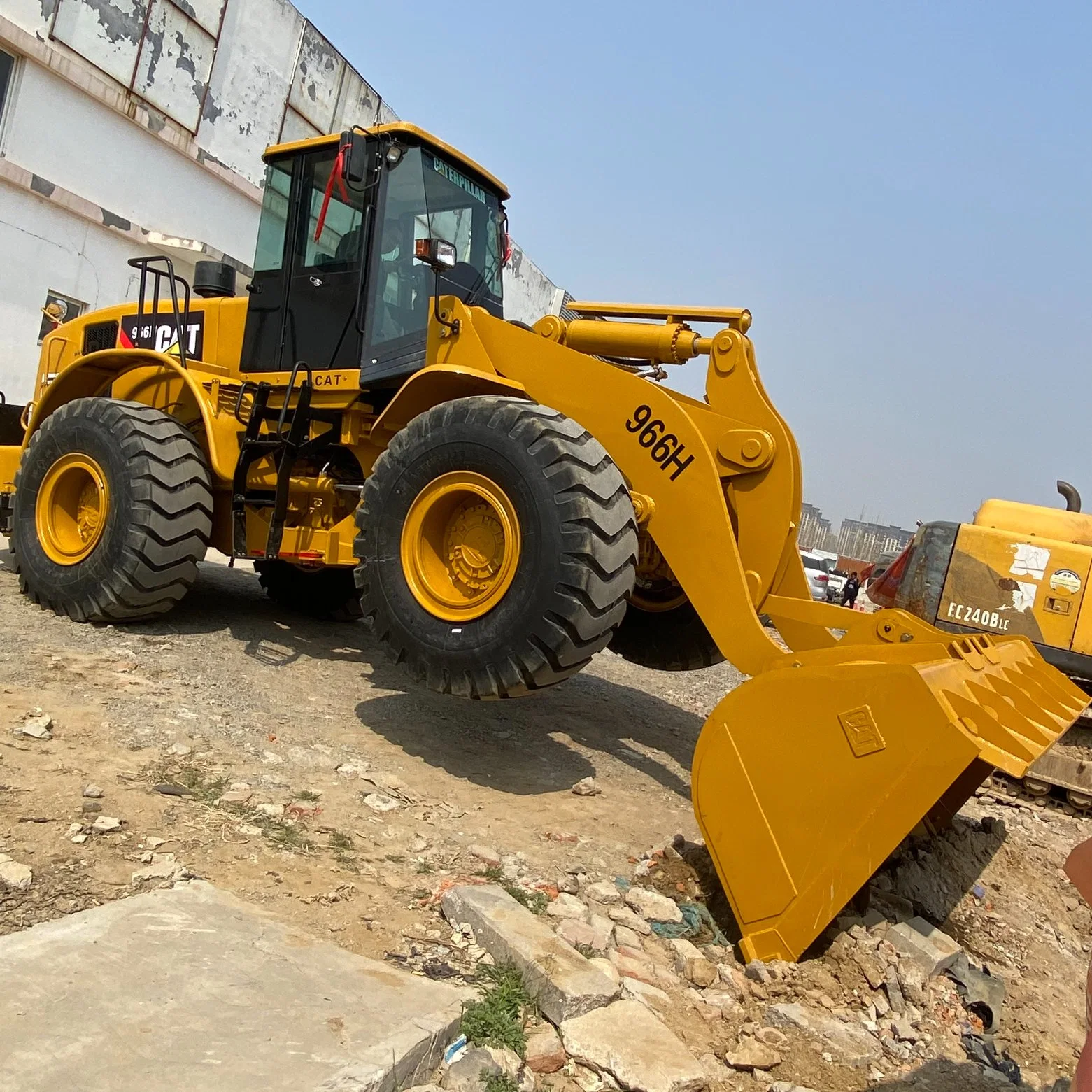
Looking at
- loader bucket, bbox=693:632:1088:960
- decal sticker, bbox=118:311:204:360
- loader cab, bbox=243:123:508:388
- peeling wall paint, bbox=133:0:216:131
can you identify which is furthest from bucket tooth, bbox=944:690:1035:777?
peeling wall paint, bbox=133:0:216:131

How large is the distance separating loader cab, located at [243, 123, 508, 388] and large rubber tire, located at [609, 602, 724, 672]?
6.70ft

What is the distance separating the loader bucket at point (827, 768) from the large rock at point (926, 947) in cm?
45

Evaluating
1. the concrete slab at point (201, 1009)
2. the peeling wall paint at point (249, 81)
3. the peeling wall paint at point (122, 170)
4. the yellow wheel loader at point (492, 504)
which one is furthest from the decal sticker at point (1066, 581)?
the peeling wall paint at point (249, 81)

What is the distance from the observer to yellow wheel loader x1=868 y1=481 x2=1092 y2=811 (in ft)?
22.8

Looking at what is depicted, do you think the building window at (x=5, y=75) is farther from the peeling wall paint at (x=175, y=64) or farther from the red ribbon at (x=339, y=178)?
the red ribbon at (x=339, y=178)

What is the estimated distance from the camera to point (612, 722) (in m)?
6.04

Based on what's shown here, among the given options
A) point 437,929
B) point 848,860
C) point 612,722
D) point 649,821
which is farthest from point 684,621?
point 437,929

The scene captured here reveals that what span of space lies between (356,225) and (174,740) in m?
3.23

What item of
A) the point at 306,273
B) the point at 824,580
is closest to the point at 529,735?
the point at 306,273

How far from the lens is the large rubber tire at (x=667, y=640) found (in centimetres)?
552

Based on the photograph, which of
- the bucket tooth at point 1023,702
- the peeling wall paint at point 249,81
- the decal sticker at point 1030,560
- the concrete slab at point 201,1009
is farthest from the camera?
the peeling wall paint at point 249,81

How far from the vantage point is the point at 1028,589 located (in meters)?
7.18

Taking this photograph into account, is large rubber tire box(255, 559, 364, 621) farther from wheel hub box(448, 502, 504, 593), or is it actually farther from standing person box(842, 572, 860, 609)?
standing person box(842, 572, 860, 609)

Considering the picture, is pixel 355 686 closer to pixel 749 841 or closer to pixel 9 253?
pixel 749 841
